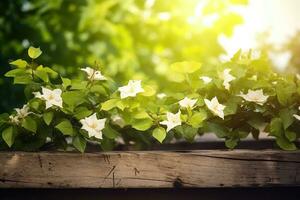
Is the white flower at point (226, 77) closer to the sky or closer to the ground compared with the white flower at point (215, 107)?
closer to the sky

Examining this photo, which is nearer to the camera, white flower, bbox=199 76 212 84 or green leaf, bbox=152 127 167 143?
green leaf, bbox=152 127 167 143

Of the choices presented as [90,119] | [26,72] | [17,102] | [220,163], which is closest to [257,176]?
[220,163]

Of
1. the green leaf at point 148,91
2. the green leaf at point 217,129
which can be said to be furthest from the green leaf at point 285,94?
the green leaf at point 148,91

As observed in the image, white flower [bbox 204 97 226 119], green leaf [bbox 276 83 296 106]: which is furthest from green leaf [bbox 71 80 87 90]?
green leaf [bbox 276 83 296 106]

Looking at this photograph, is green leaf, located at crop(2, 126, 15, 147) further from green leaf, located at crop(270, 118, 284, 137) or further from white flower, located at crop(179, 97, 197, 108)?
green leaf, located at crop(270, 118, 284, 137)

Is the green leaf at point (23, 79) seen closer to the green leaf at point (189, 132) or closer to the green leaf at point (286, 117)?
the green leaf at point (189, 132)

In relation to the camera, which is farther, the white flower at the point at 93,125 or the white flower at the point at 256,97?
the white flower at the point at 256,97
